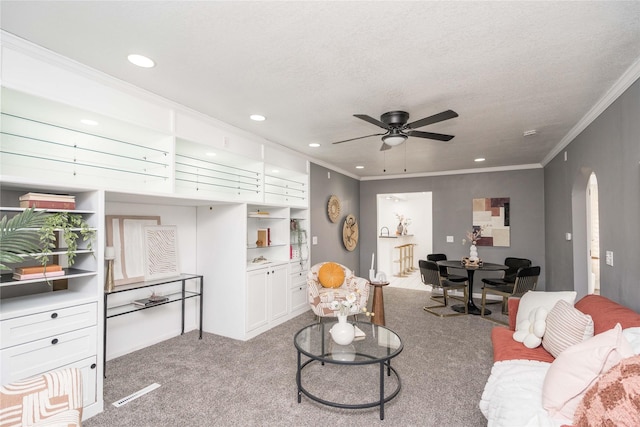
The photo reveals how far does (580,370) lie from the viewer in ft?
5.01

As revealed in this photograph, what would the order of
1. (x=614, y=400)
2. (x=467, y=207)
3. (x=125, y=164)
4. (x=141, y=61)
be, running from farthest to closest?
(x=467, y=207)
(x=125, y=164)
(x=141, y=61)
(x=614, y=400)

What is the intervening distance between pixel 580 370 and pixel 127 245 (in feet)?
12.5

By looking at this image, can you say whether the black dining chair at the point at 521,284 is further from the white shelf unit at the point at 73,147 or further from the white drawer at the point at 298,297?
the white shelf unit at the point at 73,147

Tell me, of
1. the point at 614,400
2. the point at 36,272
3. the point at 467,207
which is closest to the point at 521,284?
the point at 467,207

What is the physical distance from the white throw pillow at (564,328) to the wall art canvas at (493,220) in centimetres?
409

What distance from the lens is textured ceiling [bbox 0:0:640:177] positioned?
1714mm

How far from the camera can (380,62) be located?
2244mm

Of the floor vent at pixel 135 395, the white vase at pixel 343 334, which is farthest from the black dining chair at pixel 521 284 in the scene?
the floor vent at pixel 135 395

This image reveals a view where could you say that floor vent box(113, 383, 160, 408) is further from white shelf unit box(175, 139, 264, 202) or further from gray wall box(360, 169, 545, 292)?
gray wall box(360, 169, 545, 292)

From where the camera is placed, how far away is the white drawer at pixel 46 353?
1.95 metres

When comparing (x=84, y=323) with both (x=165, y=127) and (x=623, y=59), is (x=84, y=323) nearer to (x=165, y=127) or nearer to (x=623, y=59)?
(x=165, y=127)

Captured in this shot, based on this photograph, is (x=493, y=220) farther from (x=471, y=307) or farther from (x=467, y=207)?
(x=471, y=307)

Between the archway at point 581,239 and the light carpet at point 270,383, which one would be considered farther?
the archway at point 581,239

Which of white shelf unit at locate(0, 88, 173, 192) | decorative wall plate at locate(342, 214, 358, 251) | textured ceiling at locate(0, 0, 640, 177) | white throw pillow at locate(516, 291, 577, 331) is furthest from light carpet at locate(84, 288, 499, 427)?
decorative wall plate at locate(342, 214, 358, 251)
